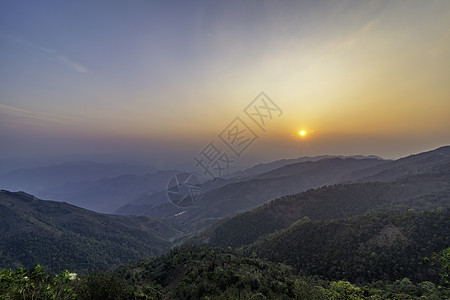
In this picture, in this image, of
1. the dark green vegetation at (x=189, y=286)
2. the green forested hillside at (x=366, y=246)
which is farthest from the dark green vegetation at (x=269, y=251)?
the green forested hillside at (x=366, y=246)

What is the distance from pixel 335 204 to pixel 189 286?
4040 inches

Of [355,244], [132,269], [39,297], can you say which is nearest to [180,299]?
[39,297]

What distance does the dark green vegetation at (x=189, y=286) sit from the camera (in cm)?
1028

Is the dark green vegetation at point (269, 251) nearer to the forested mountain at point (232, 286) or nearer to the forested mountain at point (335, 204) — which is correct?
the forested mountain at point (232, 286)

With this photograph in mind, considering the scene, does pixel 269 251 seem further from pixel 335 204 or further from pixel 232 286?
pixel 335 204

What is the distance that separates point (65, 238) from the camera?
98.1m

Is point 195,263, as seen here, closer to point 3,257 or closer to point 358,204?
point 3,257

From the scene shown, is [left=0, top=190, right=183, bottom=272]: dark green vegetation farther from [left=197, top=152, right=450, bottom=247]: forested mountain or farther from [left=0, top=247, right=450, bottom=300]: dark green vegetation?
[left=197, top=152, right=450, bottom=247]: forested mountain

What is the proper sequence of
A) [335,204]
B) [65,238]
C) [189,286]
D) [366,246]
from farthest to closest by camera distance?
→ [335,204]
[65,238]
[366,246]
[189,286]

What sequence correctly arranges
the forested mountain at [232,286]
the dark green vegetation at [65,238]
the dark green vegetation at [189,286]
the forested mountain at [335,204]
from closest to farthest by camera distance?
the dark green vegetation at [189,286] < the forested mountain at [232,286] < the dark green vegetation at [65,238] < the forested mountain at [335,204]

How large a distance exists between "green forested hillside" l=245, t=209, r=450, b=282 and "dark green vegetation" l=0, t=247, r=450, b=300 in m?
6.68

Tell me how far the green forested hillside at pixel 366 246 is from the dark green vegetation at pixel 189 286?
6.68 m

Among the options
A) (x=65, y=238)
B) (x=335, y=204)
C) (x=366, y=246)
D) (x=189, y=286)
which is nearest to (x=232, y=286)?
(x=189, y=286)

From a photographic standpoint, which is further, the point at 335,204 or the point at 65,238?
the point at 335,204
